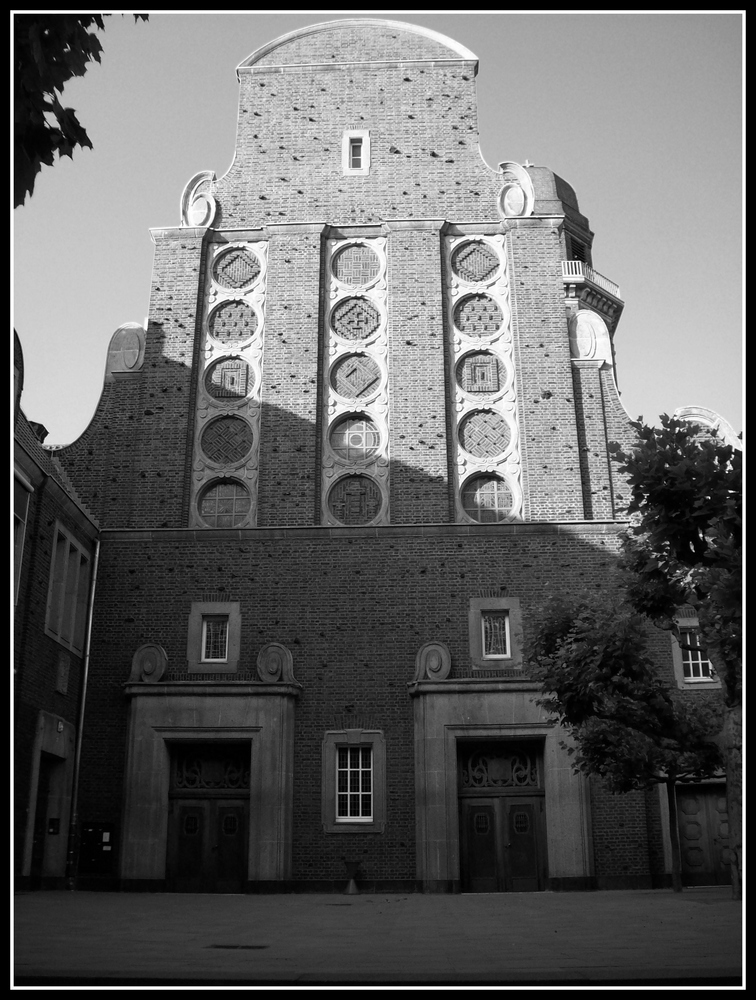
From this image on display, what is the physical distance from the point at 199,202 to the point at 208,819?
1519 centimetres

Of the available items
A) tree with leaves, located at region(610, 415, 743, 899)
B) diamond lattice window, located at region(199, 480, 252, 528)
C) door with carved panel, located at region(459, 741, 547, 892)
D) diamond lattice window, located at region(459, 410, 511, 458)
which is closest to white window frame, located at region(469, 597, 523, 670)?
door with carved panel, located at region(459, 741, 547, 892)

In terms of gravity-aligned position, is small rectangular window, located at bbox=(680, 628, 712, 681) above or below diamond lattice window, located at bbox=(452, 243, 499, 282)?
below

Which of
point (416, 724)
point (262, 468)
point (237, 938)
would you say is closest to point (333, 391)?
point (262, 468)

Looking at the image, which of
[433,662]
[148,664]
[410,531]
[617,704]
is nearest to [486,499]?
[410,531]

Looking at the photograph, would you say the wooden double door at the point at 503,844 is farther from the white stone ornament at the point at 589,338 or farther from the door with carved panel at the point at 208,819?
the white stone ornament at the point at 589,338

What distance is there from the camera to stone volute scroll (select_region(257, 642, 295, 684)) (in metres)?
22.7

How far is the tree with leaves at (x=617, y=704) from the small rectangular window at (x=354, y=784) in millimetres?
4280

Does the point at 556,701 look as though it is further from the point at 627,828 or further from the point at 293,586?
the point at 293,586

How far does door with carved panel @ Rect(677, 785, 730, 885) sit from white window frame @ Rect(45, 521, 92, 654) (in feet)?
44.0

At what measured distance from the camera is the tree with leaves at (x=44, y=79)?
7.36 metres

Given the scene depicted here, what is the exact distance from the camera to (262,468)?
24.6 m

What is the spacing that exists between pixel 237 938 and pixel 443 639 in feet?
39.8

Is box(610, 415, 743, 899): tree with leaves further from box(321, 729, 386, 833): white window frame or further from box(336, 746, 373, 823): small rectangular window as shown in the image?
box(336, 746, 373, 823): small rectangular window

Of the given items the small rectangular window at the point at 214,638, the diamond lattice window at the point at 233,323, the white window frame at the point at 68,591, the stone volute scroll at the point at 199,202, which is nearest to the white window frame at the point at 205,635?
the small rectangular window at the point at 214,638
